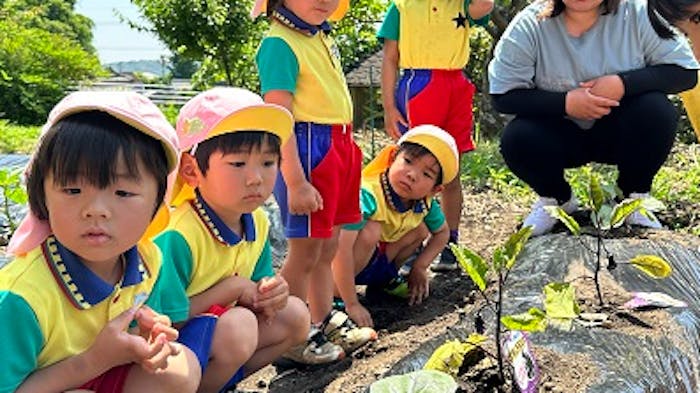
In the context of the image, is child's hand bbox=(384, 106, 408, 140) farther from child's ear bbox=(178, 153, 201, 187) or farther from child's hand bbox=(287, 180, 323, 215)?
child's ear bbox=(178, 153, 201, 187)

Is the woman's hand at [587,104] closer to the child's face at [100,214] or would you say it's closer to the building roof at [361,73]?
the child's face at [100,214]

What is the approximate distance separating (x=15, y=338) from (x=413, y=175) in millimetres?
1828

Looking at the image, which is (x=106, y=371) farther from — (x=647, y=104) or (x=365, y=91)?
(x=365, y=91)

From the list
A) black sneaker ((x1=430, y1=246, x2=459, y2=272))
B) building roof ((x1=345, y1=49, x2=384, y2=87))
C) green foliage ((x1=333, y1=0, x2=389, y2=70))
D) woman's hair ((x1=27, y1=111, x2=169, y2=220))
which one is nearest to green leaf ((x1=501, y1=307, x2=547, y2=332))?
woman's hair ((x1=27, y1=111, x2=169, y2=220))

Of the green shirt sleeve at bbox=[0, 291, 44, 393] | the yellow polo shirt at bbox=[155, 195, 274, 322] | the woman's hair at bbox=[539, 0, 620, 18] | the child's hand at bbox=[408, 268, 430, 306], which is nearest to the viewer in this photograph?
the green shirt sleeve at bbox=[0, 291, 44, 393]

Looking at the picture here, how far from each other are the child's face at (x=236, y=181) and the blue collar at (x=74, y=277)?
508 mm

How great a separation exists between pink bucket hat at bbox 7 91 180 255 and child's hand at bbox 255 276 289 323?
65cm

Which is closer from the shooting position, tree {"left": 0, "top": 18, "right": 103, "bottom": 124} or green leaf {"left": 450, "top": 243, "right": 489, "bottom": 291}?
green leaf {"left": 450, "top": 243, "right": 489, "bottom": 291}

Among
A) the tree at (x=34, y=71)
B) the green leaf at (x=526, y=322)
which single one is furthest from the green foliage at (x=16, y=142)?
the green leaf at (x=526, y=322)

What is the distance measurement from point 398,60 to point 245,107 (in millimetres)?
1949

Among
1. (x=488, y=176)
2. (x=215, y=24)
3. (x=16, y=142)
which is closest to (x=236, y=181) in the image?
(x=488, y=176)

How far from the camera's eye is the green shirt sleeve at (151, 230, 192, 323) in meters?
1.92

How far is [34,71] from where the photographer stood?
18.2 metres

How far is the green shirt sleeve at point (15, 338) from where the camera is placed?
4.82 ft
